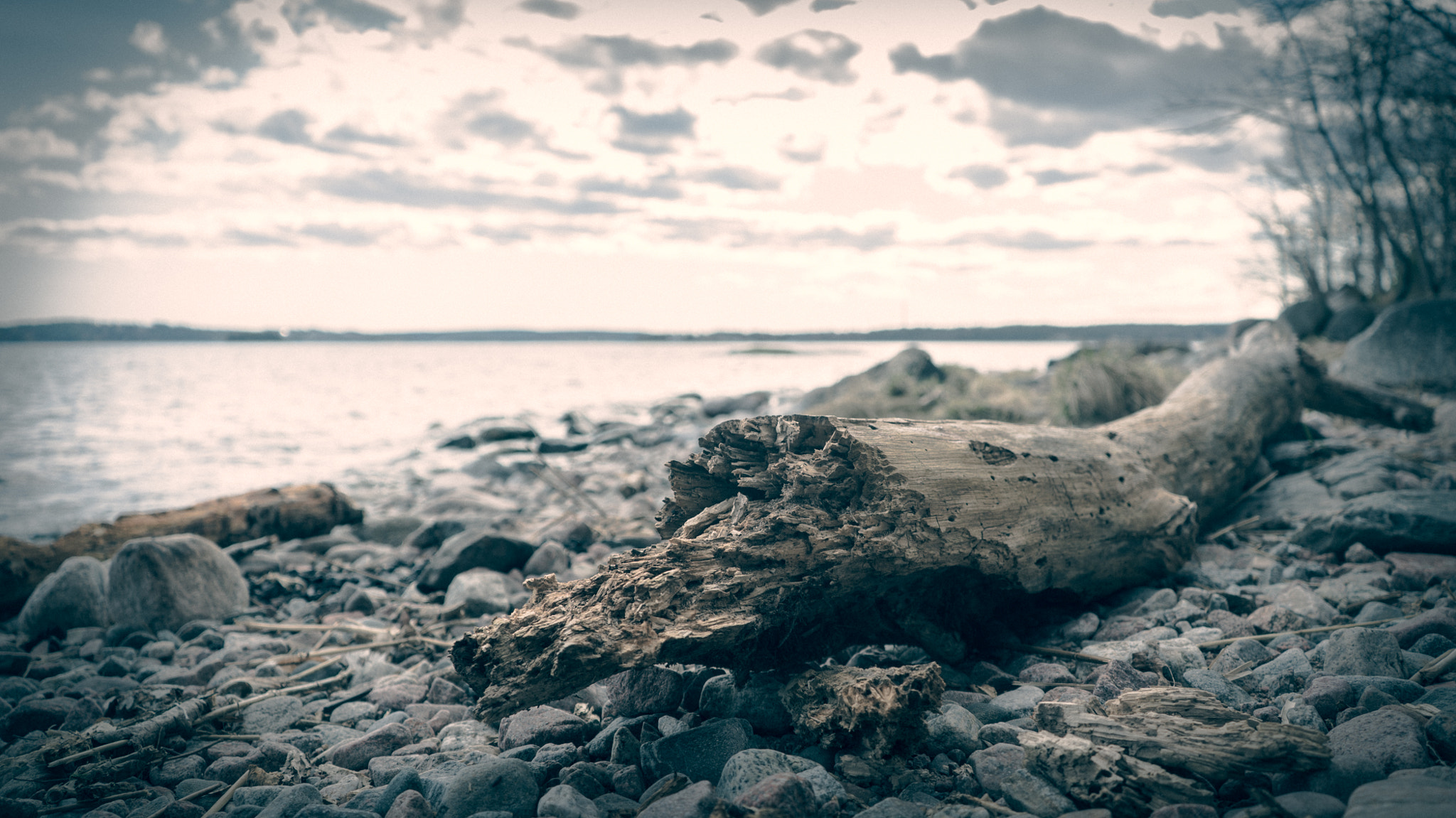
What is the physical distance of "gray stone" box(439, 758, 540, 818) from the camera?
2.07 m

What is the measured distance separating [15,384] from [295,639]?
3794 cm

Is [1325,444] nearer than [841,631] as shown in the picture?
No

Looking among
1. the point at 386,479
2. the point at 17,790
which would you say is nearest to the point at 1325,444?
the point at 17,790

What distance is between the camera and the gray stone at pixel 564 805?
200cm

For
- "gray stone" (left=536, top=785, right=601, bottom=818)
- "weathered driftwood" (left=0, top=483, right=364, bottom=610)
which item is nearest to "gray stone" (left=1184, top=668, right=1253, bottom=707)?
"gray stone" (left=536, top=785, right=601, bottom=818)

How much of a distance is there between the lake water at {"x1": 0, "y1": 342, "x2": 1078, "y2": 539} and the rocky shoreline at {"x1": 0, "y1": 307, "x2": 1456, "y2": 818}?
19.6 feet

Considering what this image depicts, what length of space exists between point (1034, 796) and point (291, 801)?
218 centimetres

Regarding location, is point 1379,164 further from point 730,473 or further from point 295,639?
point 295,639

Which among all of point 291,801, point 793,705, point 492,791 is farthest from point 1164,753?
point 291,801

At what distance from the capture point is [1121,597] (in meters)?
3.53

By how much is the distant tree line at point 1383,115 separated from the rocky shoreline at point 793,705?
39.4 feet

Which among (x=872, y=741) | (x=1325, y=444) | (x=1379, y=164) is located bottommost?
(x=872, y=741)

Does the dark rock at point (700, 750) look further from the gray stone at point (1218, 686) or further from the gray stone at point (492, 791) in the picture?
the gray stone at point (1218, 686)

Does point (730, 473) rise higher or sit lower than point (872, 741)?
higher
